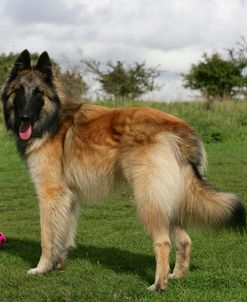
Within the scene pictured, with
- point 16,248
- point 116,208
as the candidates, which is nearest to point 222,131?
point 116,208

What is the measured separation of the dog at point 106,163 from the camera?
5117 mm

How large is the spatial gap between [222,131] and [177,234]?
44.1ft

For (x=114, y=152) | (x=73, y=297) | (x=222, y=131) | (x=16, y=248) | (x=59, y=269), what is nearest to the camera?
(x=73, y=297)

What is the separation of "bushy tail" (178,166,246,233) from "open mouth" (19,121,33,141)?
6.28 ft

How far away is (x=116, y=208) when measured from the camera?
9320 mm

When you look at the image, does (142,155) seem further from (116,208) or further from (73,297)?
(116,208)

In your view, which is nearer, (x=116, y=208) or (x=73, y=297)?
(x=73, y=297)

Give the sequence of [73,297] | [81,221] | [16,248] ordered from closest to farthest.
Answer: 1. [73,297]
2. [16,248]
3. [81,221]

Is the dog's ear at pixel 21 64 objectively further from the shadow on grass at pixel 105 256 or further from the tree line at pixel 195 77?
the tree line at pixel 195 77

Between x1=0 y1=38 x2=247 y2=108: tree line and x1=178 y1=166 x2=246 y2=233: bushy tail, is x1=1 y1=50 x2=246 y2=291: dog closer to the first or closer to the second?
x1=178 y1=166 x2=246 y2=233: bushy tail

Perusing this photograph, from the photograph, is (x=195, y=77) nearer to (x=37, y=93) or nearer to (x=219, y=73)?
(x=219, y=73)

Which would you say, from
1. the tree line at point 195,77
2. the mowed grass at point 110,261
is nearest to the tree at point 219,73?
the tree line at point 195,77

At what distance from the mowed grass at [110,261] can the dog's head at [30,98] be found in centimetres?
124

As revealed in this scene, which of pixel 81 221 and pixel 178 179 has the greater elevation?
pixel 178 179
